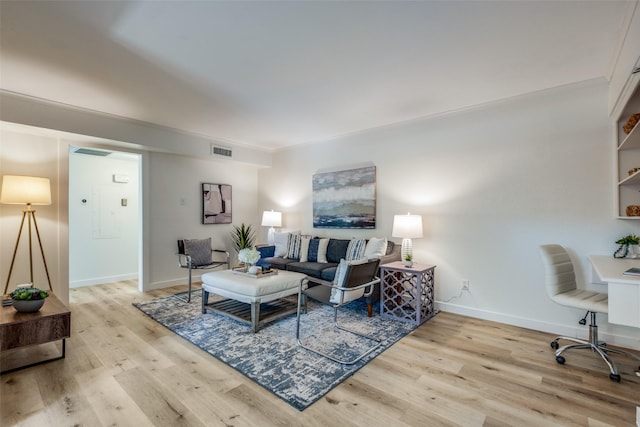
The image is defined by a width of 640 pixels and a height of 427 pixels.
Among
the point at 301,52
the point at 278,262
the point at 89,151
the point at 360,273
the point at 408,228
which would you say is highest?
the point at 301,52

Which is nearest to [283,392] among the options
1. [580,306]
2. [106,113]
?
[580,306]

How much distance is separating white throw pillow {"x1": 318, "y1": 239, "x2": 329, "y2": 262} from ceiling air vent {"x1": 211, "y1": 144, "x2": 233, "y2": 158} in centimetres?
243

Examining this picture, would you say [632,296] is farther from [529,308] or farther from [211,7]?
[211,7]

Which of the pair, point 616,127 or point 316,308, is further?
point 316,308

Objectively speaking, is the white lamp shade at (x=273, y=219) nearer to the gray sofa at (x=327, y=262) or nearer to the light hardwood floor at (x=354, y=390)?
the gray sofa at (x=327, y=262)

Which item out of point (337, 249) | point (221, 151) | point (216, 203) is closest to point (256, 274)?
point (337, 249)

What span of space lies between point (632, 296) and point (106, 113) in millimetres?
5574

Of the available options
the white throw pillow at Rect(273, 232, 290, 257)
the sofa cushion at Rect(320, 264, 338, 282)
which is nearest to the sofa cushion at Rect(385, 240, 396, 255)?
the sofa cushion at Rect(320, 264, 338, 282)

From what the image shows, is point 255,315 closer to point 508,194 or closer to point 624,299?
point 624,299

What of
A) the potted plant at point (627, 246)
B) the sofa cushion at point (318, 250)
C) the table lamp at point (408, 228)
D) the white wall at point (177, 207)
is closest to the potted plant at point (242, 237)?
the white wall at point (177, 207)

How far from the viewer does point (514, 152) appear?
3352 mm

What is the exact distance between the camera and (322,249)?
4.67 m

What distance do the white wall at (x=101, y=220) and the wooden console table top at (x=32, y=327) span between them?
2853 mm

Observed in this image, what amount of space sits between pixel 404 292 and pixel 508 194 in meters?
1.70
